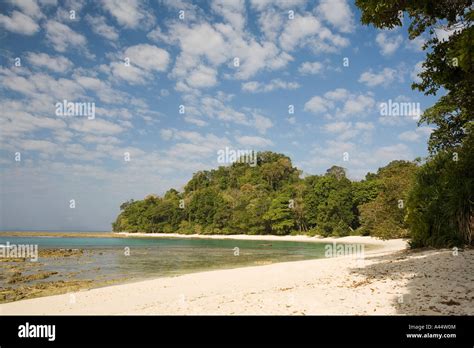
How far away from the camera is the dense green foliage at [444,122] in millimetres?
7367

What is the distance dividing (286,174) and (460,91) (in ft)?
296

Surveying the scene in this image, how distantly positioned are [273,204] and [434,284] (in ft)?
196

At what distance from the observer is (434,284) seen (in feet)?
24.7

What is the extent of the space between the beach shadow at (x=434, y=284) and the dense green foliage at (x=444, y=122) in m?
2.61

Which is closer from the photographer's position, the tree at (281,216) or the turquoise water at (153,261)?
the turquoise water at (153,261)

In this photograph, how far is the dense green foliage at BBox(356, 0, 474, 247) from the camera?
24.2 ft
